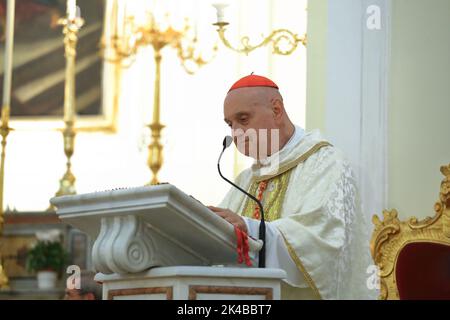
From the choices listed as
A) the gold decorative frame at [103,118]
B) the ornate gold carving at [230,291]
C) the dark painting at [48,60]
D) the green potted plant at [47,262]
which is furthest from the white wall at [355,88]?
the dark painting at [48,60]

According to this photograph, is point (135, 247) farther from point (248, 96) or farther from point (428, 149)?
point (428, 149)

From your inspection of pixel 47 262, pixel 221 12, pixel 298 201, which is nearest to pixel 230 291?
pixel 298 201

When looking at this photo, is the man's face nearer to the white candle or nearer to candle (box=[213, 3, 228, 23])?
candle (box=[213, 3, 228, 23])

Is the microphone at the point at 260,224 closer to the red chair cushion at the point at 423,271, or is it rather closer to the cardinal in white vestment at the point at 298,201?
the cardinal in white vestment at the point at 298,201

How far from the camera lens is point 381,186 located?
6.15 m

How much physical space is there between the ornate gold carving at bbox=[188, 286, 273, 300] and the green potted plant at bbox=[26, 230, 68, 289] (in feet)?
18.8

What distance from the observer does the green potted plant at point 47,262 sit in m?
9.25

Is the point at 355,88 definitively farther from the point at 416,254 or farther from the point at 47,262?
the point at 47,262

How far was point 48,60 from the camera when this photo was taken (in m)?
10.8

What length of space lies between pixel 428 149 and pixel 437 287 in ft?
4.14

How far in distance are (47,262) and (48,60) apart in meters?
2.38

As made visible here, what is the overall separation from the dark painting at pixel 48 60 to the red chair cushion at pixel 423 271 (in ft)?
19.5
